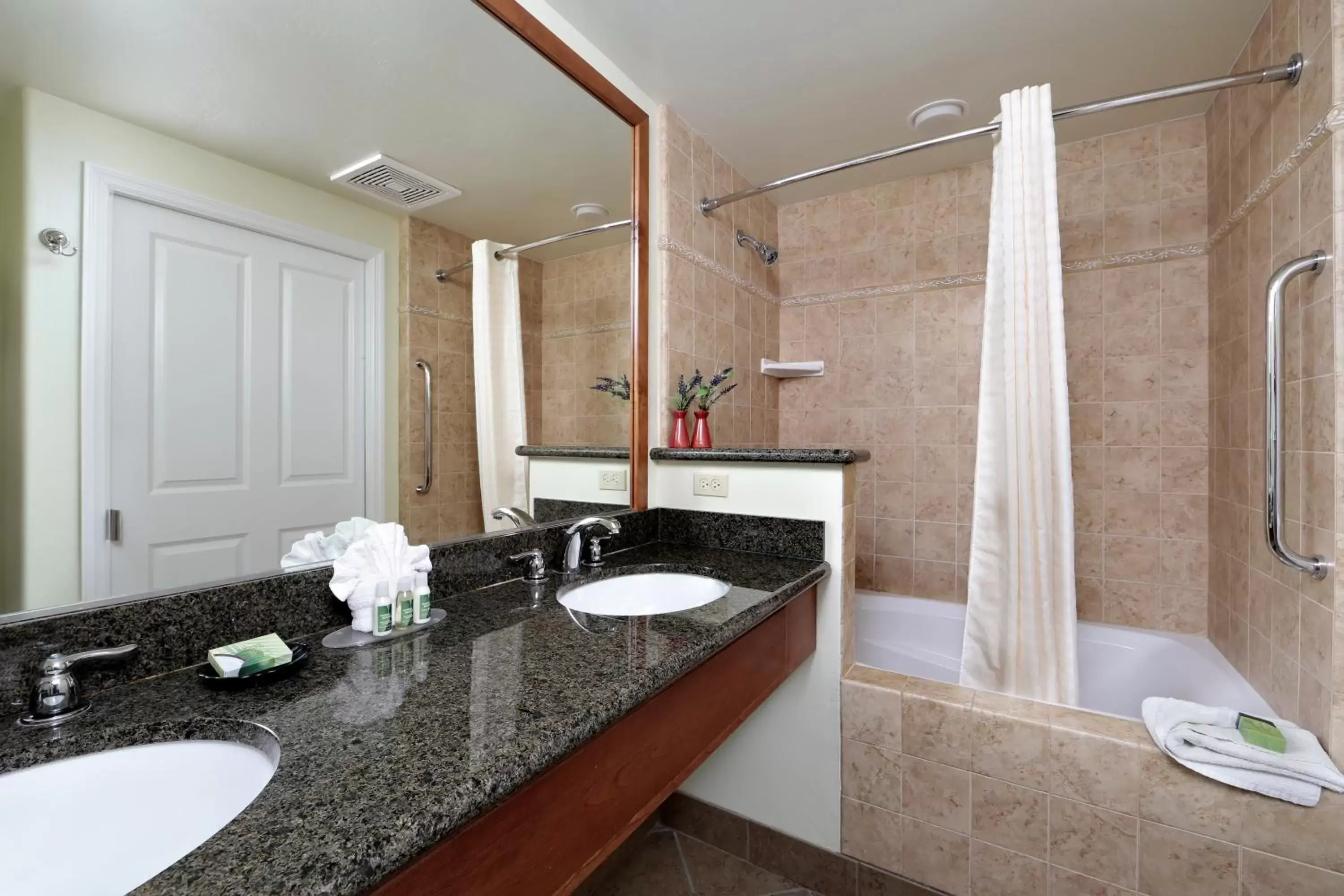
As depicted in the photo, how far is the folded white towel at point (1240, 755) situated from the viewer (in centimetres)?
105

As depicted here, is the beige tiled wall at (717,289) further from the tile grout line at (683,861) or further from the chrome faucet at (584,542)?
the tile grout line at (683,861)

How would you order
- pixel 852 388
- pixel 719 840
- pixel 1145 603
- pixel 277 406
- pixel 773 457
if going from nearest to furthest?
pixel 277 406, pixel 773 457, pixel 719 840, pixel 1145 603, pixel 852 388

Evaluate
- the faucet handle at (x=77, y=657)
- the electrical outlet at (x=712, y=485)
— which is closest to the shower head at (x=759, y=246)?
the electrical outlet at (x=712, y=485)

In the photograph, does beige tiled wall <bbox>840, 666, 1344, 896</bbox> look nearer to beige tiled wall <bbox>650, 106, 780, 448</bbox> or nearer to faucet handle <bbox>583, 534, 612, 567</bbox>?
faucet handle <bbox>583, 534, 612, 567</bbox>

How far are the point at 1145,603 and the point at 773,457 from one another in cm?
167

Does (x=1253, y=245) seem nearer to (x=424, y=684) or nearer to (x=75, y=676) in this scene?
(x=424, y=684)

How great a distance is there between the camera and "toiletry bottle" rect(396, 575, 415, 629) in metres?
0.97

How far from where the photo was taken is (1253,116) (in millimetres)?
1589

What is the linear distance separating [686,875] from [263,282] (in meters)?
1.79

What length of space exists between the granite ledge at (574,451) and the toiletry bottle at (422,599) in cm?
49

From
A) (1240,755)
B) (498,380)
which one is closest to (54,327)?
(498,380)

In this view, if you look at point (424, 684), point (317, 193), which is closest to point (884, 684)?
point (424, 684)

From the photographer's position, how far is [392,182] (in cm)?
111

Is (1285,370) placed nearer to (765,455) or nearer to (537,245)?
(765,455)
